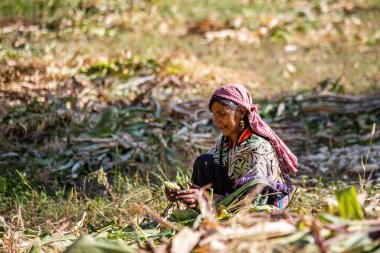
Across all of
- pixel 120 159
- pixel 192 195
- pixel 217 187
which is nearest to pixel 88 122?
pixel 120 159

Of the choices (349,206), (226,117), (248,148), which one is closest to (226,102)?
(226,117)

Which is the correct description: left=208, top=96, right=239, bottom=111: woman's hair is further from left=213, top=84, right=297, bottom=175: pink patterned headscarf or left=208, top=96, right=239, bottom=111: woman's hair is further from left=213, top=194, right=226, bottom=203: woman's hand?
left=213, top=194, right=226, bottom=203: woman's hand

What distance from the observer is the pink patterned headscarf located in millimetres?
3338

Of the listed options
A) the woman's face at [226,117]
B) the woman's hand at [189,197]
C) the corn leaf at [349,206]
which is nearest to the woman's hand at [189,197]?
the woman's hand at [189,197]

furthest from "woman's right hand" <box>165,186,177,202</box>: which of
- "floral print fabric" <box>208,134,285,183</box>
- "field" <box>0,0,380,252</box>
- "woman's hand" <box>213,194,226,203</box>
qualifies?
"floral print fabric" <box>208,134,285,183</box>

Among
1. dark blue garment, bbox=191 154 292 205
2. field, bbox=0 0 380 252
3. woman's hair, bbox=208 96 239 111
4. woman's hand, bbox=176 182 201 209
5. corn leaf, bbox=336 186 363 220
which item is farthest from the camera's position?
dark blue garment, bbox=191 154 292 205

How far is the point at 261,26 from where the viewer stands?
9.66 meters

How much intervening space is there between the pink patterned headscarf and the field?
0.79ft

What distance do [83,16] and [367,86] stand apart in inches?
162

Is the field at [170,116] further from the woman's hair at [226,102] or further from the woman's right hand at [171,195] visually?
the woman's hair at [226,102]

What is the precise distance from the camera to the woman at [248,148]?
334cm

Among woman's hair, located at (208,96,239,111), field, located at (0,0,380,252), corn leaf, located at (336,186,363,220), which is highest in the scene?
woman's hair, located at (208,96,239,111)

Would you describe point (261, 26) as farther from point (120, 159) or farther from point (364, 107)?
point (120, 159)

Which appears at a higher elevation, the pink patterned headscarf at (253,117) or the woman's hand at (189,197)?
the pink patterned headscarf at (253,117)
